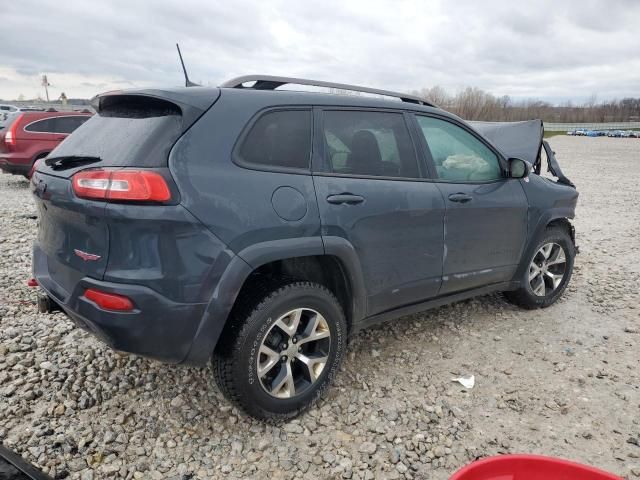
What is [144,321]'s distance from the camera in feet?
7.45

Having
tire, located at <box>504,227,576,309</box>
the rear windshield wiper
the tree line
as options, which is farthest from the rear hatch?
the tree line

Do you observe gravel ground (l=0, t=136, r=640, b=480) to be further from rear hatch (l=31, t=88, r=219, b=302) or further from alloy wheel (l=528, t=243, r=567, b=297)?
rear hatch (l=31, t=88, r=219, b=302)

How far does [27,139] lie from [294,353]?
32.3ft

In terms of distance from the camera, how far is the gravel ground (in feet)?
8.20

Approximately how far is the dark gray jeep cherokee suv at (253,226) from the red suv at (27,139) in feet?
28.4

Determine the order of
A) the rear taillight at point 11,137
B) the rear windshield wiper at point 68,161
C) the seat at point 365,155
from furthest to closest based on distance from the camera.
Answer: the rear taillight at point 11,137
the seat at point 365,155
the rear windshield wiper at point 68,161

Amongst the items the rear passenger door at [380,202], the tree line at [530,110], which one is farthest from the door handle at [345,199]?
the tree line at [530,110]

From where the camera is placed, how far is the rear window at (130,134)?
231cm

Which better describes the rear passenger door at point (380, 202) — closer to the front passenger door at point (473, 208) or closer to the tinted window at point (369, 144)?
the tinted window at point (369, 144)

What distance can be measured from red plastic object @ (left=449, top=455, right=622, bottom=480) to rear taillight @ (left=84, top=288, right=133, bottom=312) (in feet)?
5.35

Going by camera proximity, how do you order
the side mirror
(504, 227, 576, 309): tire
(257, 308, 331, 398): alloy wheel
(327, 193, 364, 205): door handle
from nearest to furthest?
(257, 308, 331, 398): alloy wheel, (327, 193, 364, 205): door handle, the side mirror, (504, 227, 576, 309): tire

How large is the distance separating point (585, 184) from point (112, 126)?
546 inches

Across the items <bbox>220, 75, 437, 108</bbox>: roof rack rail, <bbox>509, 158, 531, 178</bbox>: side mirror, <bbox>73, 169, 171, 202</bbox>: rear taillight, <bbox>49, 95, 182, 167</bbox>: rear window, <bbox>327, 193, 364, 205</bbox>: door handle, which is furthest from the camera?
<bbox>509, 158, 531, 178</bbox>: side mirror

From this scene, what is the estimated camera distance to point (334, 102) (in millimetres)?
2971
